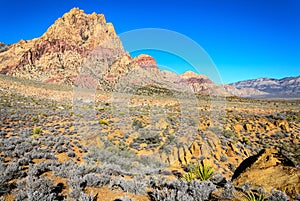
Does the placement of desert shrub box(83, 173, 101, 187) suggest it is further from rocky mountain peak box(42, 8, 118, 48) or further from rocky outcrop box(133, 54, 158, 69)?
rocky mountain peak box(42, 8, 118, 48)

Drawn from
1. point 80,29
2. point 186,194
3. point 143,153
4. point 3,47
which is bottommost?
point 143,153

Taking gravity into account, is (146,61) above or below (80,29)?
below

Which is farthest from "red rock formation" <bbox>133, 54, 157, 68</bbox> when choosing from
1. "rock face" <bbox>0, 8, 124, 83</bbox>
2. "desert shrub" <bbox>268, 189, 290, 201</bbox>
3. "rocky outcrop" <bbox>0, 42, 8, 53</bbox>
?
"rocky outcrop" <bbox>0, 42, 8, 53</bbox>

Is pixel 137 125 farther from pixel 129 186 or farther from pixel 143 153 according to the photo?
pixel 129 186

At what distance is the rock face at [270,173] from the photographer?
4646 mm

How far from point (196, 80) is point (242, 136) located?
9.62m

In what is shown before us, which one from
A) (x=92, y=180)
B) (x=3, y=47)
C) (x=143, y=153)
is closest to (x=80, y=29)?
(x=3, y=47)

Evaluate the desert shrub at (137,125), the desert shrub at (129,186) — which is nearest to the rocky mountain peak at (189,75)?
the desert shrub at (129,186)

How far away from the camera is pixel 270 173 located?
547 cm

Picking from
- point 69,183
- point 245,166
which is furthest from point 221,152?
point 69,183

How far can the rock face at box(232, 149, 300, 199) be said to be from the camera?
15.2ft

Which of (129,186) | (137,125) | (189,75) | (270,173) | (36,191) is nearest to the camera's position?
(36,191)

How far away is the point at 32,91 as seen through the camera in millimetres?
41156

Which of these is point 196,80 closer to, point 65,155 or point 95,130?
point 65,155
